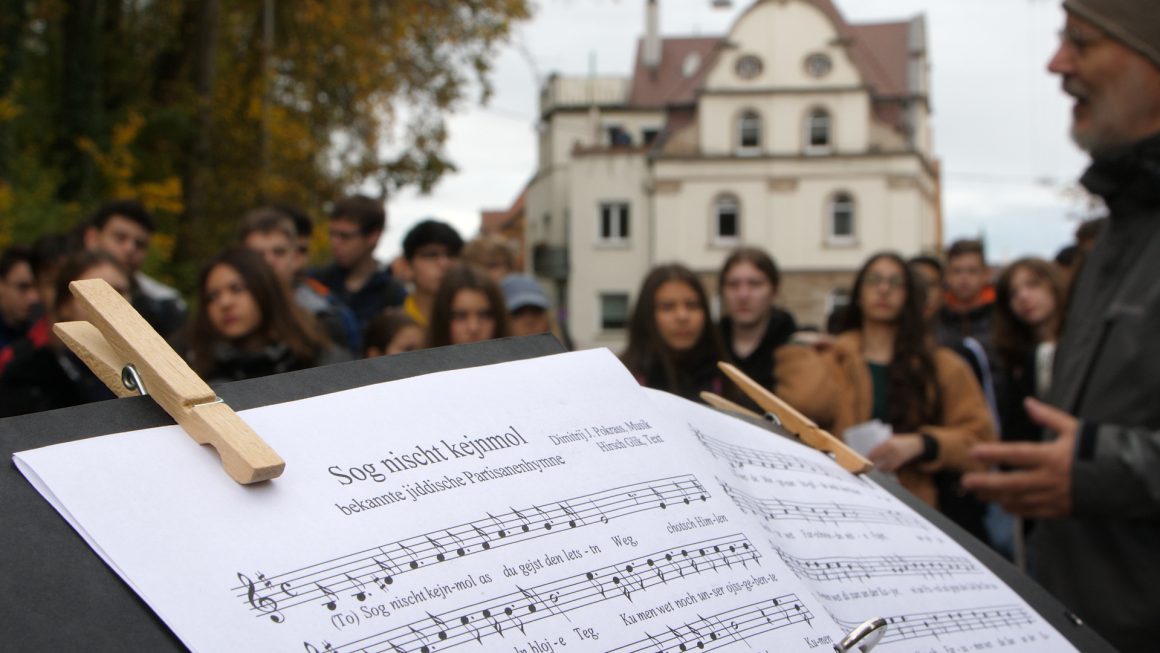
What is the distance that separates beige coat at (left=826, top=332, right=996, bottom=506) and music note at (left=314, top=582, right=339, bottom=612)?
10.9 ft

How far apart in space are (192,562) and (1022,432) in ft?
16.0

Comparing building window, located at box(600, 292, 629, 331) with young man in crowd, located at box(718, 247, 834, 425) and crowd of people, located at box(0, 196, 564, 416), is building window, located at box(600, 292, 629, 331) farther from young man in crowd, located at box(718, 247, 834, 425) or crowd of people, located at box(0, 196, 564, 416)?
young man in crowd, located at box(718, 247, 834, 425)

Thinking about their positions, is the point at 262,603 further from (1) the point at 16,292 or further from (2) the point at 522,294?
(1) the point at 16,292

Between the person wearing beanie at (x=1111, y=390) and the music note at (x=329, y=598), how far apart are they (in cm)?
179

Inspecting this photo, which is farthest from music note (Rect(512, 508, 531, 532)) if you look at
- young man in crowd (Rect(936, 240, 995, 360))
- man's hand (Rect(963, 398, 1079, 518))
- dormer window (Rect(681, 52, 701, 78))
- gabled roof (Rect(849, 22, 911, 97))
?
dormer window (Rect(681, 52, 701, 78))

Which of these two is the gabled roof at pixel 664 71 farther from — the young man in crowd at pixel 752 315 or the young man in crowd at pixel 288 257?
the young man in crowd at pixel 752 315

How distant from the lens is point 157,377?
0.98m

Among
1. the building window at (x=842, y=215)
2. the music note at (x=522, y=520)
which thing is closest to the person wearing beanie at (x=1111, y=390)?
the music note at (x=522, y=520)

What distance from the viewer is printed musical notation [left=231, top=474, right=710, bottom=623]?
874mm

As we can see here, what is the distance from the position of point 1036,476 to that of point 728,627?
150cm

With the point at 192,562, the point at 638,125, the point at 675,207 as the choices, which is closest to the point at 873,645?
the point at 192,562

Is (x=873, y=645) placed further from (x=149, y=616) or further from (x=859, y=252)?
(x=859, y=252)

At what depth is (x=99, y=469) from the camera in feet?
2.96

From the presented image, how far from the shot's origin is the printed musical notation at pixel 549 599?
88 cm
